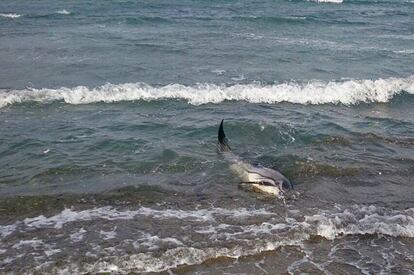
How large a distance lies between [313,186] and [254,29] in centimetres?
2003

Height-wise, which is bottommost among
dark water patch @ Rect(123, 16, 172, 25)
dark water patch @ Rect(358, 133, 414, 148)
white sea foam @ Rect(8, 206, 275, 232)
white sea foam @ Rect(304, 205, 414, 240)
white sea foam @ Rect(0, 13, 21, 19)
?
white sea foam @ Rect(304, 205, 414, 240)

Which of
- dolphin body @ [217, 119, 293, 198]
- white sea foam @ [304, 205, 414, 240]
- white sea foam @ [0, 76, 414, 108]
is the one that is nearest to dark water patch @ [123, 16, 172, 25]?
white sea foam @ [0, 76, 414, 108]

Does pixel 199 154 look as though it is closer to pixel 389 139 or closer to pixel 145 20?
pixel 389 139

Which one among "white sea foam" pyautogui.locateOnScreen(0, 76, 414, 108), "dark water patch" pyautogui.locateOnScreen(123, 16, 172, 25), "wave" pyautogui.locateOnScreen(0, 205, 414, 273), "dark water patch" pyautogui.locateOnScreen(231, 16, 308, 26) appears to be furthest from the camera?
"dark water patch" pyautogui.locateOnScreen(231, 16, 308, 26)

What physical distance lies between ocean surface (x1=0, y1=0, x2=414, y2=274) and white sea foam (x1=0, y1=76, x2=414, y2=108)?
65mm

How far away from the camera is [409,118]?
14.4 m

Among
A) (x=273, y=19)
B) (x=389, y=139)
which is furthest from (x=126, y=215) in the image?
(x=273, y=19)

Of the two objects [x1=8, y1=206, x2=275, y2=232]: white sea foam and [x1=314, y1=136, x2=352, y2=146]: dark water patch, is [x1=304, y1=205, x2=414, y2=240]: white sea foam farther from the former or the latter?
[x1=314, y1=136, x2=352, y2=146]: dark water patch

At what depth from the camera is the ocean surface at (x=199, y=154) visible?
24.9 ft

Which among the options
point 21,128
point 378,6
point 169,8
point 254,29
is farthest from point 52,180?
point 378,6

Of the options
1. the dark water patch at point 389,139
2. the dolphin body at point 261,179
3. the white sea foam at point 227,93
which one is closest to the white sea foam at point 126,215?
the dolphin body at point 261,179

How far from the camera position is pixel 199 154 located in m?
11.4

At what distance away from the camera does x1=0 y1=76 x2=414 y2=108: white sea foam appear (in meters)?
15.1

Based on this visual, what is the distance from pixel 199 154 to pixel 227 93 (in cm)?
499
